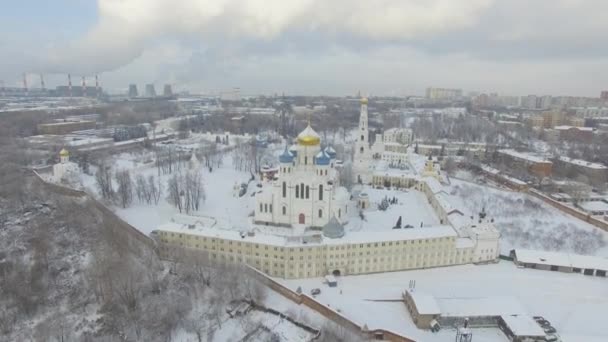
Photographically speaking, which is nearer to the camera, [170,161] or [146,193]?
[146,193]

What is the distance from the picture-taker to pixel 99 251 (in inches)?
1085

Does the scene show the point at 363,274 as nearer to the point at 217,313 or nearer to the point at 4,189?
the point at 217,313

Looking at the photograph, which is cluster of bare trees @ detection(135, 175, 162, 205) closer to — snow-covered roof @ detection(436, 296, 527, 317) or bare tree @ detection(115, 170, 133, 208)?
bare tree @ detection(115, 170, 133, 208)

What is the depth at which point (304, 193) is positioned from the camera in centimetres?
3272

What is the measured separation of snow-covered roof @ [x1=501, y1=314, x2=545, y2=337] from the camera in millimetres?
19547

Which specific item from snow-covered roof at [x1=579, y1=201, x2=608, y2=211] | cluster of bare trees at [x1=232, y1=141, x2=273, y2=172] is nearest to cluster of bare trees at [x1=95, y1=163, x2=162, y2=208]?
cluster of bare trees at [x1=232, y1=141, x2=273, y2=172]

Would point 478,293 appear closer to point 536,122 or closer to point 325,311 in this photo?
point 325,311

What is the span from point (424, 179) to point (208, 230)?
1062 inches

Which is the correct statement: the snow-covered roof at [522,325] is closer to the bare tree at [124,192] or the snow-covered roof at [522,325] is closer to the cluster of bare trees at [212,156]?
the bare tree at [124,192]

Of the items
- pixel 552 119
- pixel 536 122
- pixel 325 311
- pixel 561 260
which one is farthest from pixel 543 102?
pixel 325 311

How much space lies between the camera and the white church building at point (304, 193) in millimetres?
32406

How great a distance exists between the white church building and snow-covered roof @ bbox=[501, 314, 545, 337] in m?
14.7

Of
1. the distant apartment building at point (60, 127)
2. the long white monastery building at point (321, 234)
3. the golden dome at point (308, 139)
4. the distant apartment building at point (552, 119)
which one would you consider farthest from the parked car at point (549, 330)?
the distant apartment building at point (552, 119)

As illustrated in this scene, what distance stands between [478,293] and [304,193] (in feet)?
48.2
